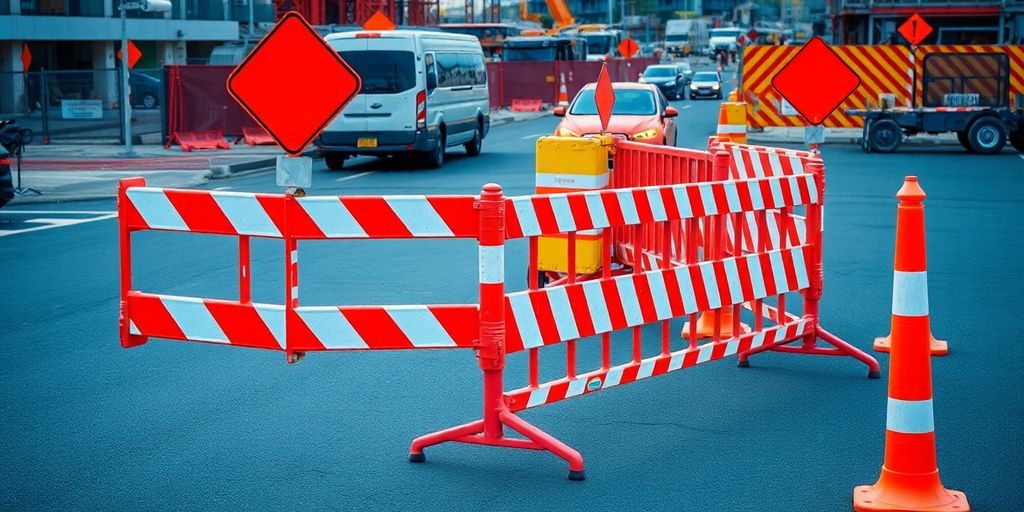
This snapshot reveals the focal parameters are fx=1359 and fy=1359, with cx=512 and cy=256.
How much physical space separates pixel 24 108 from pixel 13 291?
25098 millimetres

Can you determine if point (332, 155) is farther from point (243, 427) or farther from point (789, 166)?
point (243, 427)

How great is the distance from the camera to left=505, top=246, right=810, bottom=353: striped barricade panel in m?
6.44

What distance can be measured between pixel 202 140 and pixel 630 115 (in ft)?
37.2

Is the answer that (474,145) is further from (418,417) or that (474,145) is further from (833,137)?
(418,417)

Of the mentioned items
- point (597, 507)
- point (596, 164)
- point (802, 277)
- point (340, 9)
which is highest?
point (340, 9)

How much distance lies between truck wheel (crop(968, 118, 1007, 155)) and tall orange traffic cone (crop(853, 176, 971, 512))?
23.5 m

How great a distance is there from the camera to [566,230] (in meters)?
6.52

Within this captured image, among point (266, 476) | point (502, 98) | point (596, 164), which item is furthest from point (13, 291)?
point (502, 98)

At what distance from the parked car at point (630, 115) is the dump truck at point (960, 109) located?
6173 millimetres

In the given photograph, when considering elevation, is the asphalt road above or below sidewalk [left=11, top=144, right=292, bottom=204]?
below

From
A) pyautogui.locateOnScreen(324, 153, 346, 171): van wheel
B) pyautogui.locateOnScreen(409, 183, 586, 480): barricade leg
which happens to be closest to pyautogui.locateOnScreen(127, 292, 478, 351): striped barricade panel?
pyautogui.locateOnScreen(409, 183, 586, 480): barricade leg

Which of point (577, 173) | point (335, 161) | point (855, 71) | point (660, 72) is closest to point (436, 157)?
point (335, 161)

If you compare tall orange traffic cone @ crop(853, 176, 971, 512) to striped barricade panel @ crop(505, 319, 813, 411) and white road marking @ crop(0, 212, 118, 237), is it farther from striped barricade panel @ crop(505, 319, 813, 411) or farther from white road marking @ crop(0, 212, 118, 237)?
white road marking @ crop(0, 212, 118, 237)

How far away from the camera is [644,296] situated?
7.07 m
